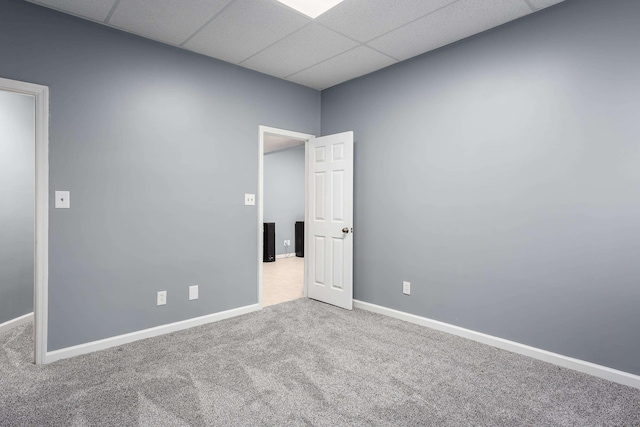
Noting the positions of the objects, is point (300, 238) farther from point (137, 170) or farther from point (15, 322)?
point (15, 322)

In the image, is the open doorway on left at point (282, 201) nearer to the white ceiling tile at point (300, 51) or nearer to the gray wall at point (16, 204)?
the white ceiling tile at point (300, 51)

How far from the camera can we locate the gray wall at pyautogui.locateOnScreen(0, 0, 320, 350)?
2357mm

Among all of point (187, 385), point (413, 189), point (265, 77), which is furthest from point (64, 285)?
point (413, 189)

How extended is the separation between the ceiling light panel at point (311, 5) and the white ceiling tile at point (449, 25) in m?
0.61

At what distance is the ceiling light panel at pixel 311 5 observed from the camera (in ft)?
7.50

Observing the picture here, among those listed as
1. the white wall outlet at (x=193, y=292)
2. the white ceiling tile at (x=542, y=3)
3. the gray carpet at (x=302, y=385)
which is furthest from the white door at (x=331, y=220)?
the white ceiling tile at (x=542, y=3)

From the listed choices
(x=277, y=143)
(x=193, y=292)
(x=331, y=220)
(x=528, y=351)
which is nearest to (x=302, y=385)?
(x=193, y=292)

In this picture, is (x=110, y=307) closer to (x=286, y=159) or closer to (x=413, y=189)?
(x=413, y=189)

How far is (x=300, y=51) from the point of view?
2.98 meters

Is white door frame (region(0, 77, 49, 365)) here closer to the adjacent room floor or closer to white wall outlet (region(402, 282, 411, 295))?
the adjacent room floor

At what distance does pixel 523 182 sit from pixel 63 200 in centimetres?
340

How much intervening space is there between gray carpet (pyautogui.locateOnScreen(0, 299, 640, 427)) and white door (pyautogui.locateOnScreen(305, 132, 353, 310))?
2.94ft

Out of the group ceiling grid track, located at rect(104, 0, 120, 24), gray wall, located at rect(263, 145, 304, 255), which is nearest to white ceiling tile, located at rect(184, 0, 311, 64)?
ceiling grid track, located at rect(104, 0, 120, 24)

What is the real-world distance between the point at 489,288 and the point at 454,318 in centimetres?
43
